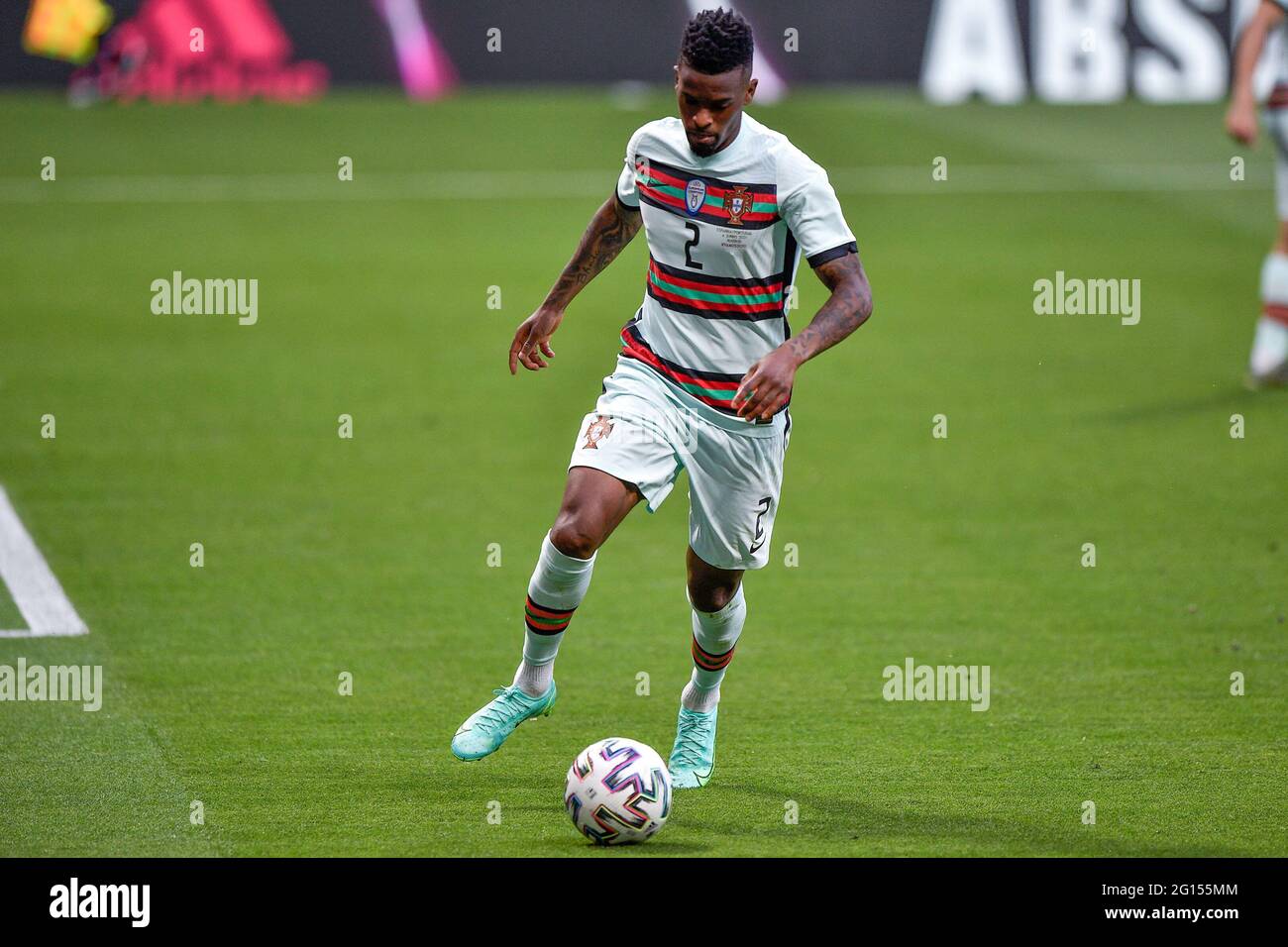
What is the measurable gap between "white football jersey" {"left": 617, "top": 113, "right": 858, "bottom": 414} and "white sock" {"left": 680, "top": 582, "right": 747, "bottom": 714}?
0.79 metres

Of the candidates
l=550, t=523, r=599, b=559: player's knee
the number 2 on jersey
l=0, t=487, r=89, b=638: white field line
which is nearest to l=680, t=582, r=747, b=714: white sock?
l=550, t=523, r=599, b=559: player's knee

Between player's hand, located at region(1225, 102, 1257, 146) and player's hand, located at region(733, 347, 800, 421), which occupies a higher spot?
player's hand, located at region(1225, 102, 1257, 146)

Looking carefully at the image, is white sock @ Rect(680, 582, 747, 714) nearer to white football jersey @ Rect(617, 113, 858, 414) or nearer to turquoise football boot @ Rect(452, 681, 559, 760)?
turquoise football boot @ Rect(452, 681, 559, 760)

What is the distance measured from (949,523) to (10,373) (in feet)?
22.6

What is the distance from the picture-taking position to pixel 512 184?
21141 mm

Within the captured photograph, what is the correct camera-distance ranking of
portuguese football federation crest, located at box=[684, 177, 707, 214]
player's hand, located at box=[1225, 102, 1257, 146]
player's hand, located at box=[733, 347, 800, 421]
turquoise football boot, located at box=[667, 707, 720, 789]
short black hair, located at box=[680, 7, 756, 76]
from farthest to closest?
1. player's hand, located at box=[1225, 102, 1257, 146]
2. turquoise football boot, located at box=[667, 707, 720, 789]
3. portuguese football federation crest, located at box=[684, 177, 707, 214]
4. short black hair, located at box=[680, 7, 756, 76]
5. player's hand, located at box=[733, 347, 800, 421]

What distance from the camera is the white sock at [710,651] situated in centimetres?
650

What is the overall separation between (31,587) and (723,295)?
4201 mm

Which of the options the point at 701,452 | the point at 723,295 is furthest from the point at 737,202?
the point at 701,452

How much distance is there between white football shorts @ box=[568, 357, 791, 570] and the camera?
606 cm

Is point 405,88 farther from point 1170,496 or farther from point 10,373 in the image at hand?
point 1170,496

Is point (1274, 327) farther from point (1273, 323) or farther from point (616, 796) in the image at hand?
point (616, 796)

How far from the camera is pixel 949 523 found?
395 inches

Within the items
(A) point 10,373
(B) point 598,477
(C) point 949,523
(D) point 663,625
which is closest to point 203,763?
(B) point 598,477
